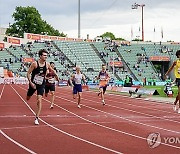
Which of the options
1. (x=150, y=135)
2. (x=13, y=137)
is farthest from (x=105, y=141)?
(x=13, y=137)

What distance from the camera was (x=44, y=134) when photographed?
890 cm

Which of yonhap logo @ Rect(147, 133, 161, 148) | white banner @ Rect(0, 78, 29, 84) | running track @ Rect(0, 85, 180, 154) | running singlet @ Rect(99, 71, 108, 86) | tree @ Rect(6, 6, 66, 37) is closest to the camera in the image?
running track @ Rect(0, 85, 180, 154)

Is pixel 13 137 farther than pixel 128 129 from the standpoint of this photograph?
No

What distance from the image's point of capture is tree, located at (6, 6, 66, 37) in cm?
9862

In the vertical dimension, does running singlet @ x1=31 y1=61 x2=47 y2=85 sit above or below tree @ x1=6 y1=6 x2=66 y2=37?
below

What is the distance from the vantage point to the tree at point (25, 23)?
98625mm

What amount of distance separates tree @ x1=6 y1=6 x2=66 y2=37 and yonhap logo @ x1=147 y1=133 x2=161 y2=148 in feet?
301

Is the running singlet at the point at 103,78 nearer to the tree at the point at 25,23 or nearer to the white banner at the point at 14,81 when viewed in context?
the white banner at the point at 14,81

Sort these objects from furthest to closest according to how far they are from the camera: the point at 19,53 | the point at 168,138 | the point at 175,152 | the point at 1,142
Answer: the point at 19,53 < the point at 168,138 < the point at 1,142 < the point at 175,152

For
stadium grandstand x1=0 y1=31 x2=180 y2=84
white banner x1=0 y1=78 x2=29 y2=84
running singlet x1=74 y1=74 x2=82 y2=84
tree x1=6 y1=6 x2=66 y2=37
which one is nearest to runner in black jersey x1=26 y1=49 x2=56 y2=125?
running singlet x1=74 y1=74 x2=82 y2=84

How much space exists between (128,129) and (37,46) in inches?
2415

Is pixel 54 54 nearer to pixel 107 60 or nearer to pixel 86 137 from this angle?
pixel 107 60

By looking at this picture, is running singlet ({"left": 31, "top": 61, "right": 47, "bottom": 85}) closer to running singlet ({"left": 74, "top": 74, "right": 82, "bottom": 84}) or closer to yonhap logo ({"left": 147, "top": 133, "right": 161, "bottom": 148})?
yonhap logo ({"left": 147, "top": 133, "right": 161, "bottom": 148})

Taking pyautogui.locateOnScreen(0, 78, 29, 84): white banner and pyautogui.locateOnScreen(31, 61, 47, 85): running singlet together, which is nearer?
pyautogui.locateOnScreen(31, 61, 47, 85): running singlet
